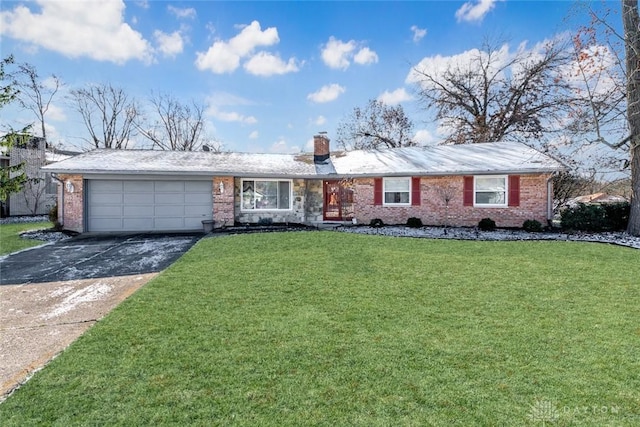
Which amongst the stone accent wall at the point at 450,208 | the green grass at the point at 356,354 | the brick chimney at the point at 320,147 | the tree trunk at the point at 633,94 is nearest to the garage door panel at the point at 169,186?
the brick chimney at the point at 320,147

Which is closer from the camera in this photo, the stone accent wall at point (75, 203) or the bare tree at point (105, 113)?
the stone accent wall at point (75, 203)

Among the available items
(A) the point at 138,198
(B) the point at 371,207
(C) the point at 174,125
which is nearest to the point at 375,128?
(B) the point at 371,207

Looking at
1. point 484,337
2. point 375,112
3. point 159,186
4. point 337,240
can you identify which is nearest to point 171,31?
point 159,186

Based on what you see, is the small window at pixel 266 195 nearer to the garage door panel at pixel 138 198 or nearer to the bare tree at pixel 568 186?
the garage door panel at pixel 138 198

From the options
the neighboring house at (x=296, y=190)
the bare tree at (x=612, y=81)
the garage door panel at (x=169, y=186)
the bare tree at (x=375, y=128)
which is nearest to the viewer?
the bare tree at (x=612, y=81)

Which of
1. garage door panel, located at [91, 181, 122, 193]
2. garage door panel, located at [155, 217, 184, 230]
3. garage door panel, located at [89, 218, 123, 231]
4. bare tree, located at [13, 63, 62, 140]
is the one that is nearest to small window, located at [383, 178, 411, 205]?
garage door panel, located at [155, 217, 184, 230]

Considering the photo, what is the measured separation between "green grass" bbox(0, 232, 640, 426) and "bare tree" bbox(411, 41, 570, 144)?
1903 centimetres

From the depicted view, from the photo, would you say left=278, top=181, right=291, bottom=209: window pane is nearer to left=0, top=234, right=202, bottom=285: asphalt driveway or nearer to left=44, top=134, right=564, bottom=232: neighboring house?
left=44, top=134, right=564, bottom=232: neighboring house

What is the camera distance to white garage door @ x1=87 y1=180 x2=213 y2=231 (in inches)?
534

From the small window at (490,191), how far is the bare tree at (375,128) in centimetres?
1535

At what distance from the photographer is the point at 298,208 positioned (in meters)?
15.0

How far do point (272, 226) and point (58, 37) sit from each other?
12057 millimetres

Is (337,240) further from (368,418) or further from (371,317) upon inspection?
(368,418)

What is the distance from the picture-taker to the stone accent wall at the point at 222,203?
1407 centimetres
